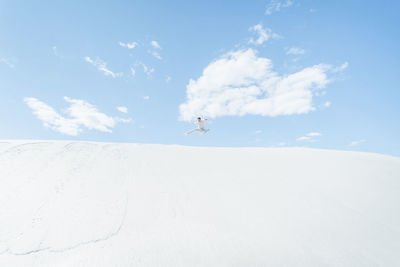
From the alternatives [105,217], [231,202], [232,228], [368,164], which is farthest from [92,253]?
[368,164]

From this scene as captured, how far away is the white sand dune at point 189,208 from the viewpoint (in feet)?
13.3

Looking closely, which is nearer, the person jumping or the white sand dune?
the white sand dune

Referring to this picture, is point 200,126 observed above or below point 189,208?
above

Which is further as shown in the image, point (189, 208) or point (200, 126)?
point (200, 126)

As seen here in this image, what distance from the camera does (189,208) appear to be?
17.5 feet

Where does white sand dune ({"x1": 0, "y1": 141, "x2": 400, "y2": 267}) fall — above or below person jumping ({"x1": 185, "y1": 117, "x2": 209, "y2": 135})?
below

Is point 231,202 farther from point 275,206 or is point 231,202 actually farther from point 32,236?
point 32,236

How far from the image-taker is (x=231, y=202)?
18.7ft

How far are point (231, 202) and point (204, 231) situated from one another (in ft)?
4.53

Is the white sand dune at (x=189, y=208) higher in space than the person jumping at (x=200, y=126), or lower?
lower

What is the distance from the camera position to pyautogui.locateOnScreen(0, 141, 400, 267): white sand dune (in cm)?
405

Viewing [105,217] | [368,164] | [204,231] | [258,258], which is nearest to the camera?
[258,258]

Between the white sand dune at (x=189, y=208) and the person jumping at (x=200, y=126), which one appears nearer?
the white sand dune at (x=189, y=208)

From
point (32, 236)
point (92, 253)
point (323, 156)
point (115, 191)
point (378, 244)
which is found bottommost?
point (378, 244)
